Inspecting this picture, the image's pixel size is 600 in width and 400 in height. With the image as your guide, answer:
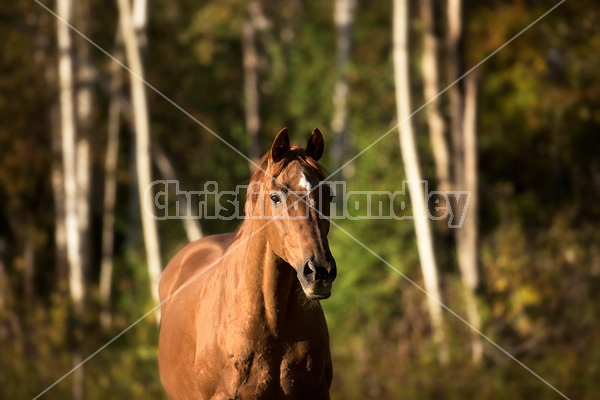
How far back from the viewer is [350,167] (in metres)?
17.6

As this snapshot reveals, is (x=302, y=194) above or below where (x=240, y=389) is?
above

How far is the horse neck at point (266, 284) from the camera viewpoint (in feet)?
14.3

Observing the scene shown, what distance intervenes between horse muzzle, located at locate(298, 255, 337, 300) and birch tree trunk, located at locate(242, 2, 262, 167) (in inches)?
589

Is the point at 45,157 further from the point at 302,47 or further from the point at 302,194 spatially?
the point at 302,194

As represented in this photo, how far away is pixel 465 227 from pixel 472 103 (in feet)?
6.88

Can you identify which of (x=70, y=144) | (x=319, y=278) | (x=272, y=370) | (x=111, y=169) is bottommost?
(x=272, y=370)

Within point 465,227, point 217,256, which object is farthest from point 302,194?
point 465,227

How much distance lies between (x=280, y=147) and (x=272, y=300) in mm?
829

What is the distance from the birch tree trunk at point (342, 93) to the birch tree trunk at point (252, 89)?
6.15ft

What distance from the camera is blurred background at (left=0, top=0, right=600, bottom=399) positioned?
42.4 ft

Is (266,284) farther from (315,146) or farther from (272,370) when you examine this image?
(315,146)

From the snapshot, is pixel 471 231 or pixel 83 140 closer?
pixel 471 231

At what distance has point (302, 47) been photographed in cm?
2148

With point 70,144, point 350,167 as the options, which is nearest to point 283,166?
point 350,167
